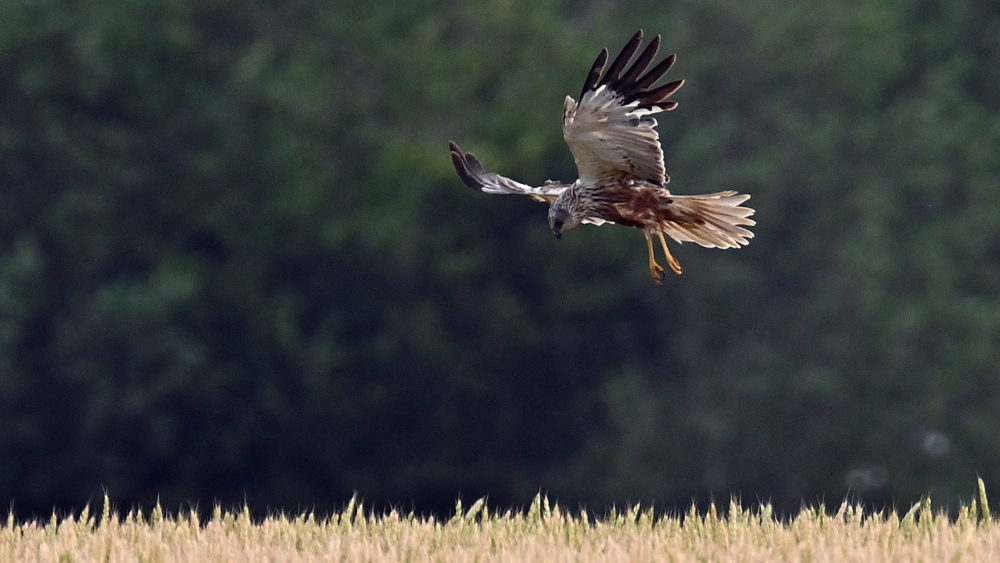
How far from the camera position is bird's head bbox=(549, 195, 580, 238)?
427 inches

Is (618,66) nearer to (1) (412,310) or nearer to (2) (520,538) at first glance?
(2) (520,538)

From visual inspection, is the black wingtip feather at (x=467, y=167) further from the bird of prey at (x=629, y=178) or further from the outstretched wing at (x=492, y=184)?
the bird of prey at (x=629, y=178)

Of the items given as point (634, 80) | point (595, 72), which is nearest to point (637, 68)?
point (634, 80)

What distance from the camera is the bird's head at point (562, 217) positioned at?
1085 centimetres

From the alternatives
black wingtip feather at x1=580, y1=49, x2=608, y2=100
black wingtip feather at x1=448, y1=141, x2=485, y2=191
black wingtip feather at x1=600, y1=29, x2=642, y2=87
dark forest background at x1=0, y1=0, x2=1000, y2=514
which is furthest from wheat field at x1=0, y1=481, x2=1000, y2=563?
dark forest background at x1=0, y1=0, x2=1000, y2=514

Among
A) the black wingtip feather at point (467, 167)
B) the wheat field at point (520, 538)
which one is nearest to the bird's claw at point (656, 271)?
the black wingtip feather at point (467, 167)

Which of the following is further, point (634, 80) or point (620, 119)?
point (620, 119)

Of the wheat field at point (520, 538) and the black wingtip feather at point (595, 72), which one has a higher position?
the black wingtip feather at point (595, 72)

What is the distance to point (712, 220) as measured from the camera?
35.3 feet

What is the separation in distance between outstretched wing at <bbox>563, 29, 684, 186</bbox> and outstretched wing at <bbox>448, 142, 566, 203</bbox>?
403 millimetres

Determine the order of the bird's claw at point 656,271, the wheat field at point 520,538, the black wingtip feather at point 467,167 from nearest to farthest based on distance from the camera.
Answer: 1. the wheat field at point 520,538
2. the bird's claw at point 656,271
3. the black wingtip feather at point 467,167

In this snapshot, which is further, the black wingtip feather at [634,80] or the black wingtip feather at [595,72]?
the black wingtip feather at [634,80]

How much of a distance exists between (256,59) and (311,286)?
126 inches

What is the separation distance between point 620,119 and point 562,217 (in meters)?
0.94
